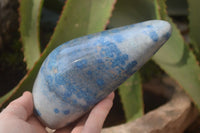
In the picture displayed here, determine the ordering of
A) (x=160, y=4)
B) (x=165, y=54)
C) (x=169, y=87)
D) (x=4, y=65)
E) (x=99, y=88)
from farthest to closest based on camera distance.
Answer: (x=169, y=87) → (x=4, y=65) → (x=165, y=54) → (x=160, y=4) → (x=99, y=88)

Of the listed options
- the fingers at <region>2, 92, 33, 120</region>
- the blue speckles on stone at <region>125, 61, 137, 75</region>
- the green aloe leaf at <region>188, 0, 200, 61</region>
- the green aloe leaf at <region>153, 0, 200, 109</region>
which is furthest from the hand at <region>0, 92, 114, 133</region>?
the green aloe leaf at <region>188, 0, 200, 61</region>

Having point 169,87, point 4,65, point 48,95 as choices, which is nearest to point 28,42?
point 4,65

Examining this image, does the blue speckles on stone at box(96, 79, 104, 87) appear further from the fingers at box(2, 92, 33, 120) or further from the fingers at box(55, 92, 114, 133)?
the fingers at box(2, 92, 33, 120)

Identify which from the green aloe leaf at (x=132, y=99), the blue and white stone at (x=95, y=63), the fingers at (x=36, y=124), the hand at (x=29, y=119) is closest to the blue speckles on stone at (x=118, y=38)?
the blue and white stone at (x=95, y=63)

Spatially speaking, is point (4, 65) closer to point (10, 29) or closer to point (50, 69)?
point (10, 29)

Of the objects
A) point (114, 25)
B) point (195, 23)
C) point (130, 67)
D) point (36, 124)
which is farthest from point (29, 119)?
point (195, 23)

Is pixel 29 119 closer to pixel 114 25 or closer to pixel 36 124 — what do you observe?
pixel 36 124
